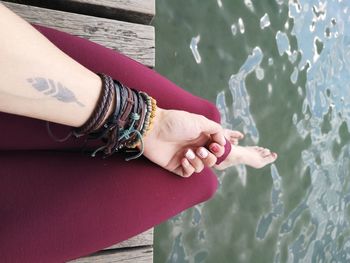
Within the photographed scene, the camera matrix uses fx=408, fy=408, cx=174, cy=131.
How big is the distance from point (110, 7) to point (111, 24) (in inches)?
1.6

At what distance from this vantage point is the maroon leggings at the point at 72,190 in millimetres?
596

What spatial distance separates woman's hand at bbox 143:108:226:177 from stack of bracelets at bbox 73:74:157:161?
0.12ft

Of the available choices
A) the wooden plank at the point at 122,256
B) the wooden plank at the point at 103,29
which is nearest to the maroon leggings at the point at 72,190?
the wooden plank at the point at 103,29

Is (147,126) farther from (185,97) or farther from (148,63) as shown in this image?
(148,63)

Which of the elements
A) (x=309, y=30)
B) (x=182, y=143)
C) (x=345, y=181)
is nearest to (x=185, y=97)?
(x=182, y=143)

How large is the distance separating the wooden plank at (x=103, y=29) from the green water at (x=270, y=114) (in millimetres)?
239

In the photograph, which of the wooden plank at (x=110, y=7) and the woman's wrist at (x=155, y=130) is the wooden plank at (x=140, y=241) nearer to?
the woman's wrist at (x=155, y=130)

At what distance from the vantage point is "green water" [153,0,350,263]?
138cm

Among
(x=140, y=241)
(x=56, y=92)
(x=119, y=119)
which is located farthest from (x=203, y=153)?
(x=140, y=241)

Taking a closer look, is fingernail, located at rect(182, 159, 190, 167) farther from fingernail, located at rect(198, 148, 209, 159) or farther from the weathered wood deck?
the weathered wood deck

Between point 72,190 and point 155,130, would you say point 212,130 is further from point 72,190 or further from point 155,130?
point 72,190

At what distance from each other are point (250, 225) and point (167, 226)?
34 cm

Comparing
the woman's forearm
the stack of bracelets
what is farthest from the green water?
the woman's forearm

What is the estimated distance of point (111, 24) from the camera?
1037 millimetres
